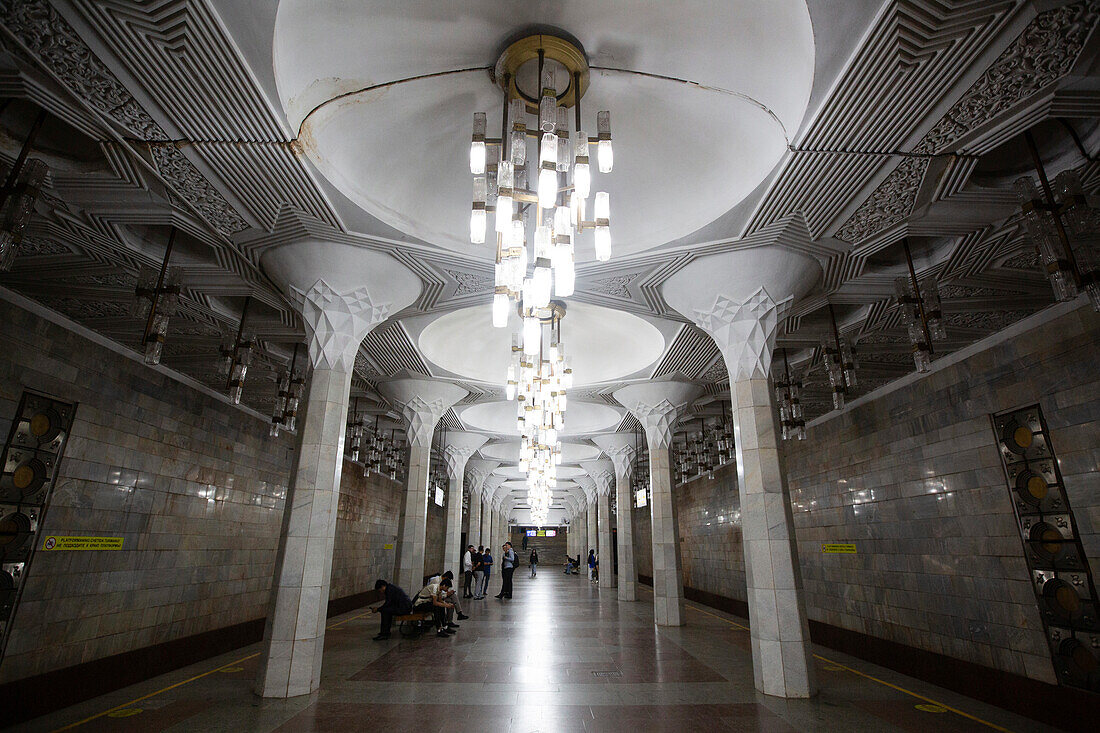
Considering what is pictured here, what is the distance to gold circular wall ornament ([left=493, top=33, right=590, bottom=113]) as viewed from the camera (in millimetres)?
4523

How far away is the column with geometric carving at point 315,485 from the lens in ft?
19.4

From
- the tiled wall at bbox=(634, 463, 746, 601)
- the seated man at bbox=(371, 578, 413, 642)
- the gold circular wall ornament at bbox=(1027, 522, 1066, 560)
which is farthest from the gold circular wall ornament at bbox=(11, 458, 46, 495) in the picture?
the gold circular wall ornament at bbox=(1027, 522, 1066, 560)

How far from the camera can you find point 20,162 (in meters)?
4.06

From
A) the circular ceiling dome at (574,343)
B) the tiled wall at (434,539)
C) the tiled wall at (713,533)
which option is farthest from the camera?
the tiled wall at (434,539)

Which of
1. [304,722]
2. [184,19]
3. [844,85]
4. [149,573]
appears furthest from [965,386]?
[149,573]

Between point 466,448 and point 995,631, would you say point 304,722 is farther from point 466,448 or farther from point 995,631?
point 466,448

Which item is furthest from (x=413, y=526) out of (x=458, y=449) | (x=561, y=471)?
(x=561, y=471)

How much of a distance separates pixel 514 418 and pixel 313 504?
12301 mm

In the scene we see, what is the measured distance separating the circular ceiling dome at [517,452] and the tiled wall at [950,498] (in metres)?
11.2

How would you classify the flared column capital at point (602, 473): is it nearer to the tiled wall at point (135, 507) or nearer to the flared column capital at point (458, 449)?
the flared column capital at point (458, 449)

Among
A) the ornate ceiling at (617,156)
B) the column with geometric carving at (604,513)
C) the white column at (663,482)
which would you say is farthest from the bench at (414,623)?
the column with geometric carving at (604,513)

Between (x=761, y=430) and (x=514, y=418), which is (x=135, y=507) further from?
(x=514, y=418)

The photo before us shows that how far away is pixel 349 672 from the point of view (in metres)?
6.86

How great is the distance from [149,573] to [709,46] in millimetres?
10764
